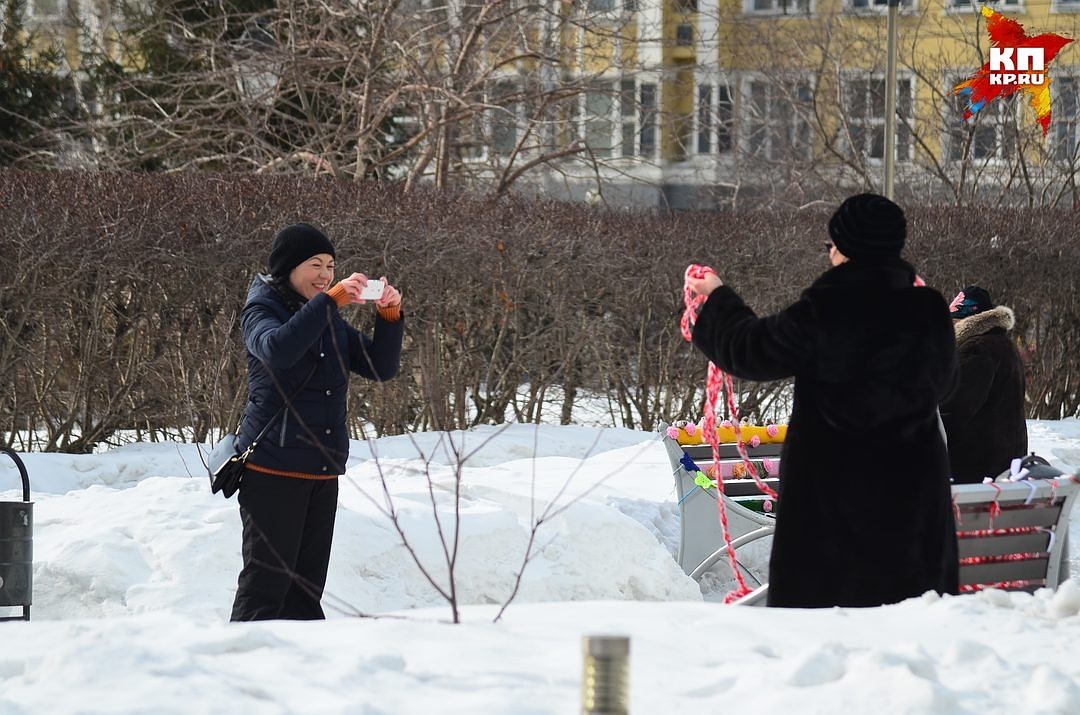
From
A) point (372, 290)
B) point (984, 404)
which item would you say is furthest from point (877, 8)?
point (372, 290)

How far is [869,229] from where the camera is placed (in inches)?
161

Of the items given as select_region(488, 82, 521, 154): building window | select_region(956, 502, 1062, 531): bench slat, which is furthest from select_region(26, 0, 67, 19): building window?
select_region(956, 502, 1062, 531): bench slat

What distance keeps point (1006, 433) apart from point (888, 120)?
521 cm

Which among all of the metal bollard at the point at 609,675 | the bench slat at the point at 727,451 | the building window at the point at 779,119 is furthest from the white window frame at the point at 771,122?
the metal bollard at the point at 609,675

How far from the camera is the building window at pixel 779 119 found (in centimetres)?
2266

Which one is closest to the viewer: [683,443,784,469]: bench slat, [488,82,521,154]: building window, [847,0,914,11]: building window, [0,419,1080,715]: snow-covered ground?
[0,419,1080,715]: snow-covered ground

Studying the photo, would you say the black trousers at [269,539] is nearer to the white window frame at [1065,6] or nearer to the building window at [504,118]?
the building window at [504,118]

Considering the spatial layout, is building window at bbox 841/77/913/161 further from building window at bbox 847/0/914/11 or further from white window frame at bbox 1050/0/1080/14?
white window frame at bbox 1050/0/1080/14

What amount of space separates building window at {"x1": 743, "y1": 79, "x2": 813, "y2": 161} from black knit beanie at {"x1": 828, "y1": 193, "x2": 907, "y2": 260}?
18.2 meters

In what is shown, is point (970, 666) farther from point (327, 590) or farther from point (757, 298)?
point (757, 298)

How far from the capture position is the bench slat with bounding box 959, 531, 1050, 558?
4648 mm

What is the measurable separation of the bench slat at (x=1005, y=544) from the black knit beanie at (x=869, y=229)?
1052mm

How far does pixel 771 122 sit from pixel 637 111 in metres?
4.11

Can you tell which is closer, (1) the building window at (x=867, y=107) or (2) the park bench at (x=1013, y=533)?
(2) the park bench at (x=1013, y=533)
